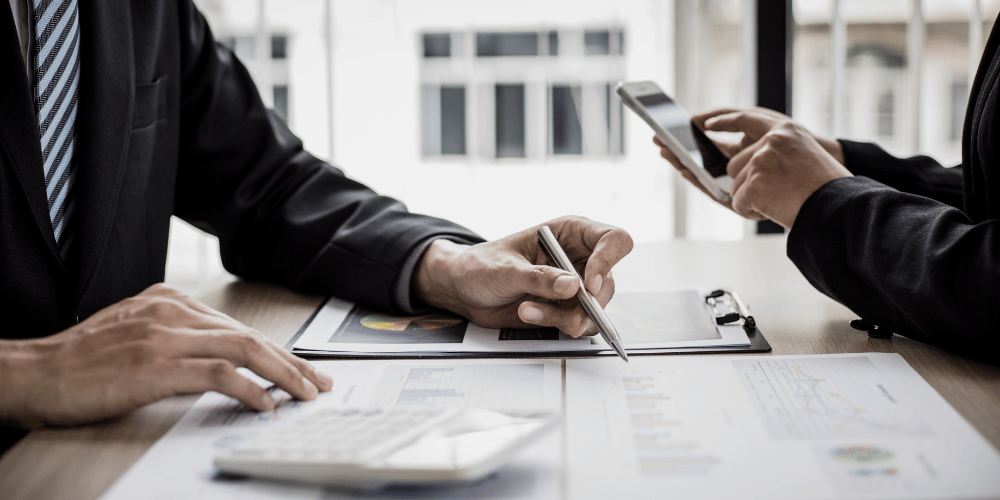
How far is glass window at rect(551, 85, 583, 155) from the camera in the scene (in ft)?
9.35

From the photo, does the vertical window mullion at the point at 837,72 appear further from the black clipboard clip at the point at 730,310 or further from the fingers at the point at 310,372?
the fingers at the point at 310,372

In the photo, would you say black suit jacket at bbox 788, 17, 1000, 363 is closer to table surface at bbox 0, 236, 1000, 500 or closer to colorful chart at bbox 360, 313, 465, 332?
table surface at bbox 0, 236, 1000, 500

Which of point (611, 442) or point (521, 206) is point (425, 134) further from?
point (611, 442)

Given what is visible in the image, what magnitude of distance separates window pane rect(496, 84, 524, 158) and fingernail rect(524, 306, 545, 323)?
2.26m

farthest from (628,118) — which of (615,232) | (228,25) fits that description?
(615,232)

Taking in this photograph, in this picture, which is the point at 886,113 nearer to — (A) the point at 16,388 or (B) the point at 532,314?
(B) the point at 532,314

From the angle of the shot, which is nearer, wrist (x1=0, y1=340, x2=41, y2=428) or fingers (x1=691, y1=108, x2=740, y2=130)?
wrist (x1=0, y1=340, x2=41, y2=428)

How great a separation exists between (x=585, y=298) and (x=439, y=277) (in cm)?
19

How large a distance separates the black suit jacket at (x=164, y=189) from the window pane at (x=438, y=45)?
74.1 inches

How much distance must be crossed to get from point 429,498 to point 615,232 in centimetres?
40

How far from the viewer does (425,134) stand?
3.03 metres

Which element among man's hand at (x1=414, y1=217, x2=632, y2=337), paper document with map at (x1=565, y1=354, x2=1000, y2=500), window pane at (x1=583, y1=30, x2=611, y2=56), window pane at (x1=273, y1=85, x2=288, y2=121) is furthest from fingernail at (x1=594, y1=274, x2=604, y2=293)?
window pane at (x1=273, y1=85, x2=288, y2=121)

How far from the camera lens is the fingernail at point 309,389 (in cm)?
58

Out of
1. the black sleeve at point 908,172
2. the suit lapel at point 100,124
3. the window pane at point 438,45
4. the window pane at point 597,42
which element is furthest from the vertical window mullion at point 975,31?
the suit lapel at point 100,124
